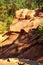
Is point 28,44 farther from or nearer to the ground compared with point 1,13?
nearer to the ground

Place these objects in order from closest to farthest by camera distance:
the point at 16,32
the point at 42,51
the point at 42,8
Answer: the point at 42,51, the point at 16,32, the point at 42,8

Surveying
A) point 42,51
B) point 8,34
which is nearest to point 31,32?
point 8,34

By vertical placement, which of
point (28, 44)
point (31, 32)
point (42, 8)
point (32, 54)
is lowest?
point (32, 54)

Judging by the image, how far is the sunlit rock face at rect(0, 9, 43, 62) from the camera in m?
21.4

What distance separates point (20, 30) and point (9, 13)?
49.9ft

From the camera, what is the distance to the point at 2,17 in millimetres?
39469

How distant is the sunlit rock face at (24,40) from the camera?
70.1ft

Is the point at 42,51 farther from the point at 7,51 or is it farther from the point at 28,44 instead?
the point at 7,51

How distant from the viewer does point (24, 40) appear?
24859 millimetres

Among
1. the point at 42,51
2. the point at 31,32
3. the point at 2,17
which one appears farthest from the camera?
the point at 2,17

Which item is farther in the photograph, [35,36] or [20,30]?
[20,30]

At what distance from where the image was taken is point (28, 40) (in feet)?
80.1

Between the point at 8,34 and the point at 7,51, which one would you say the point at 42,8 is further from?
the point at 7,51

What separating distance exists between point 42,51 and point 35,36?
389cm
